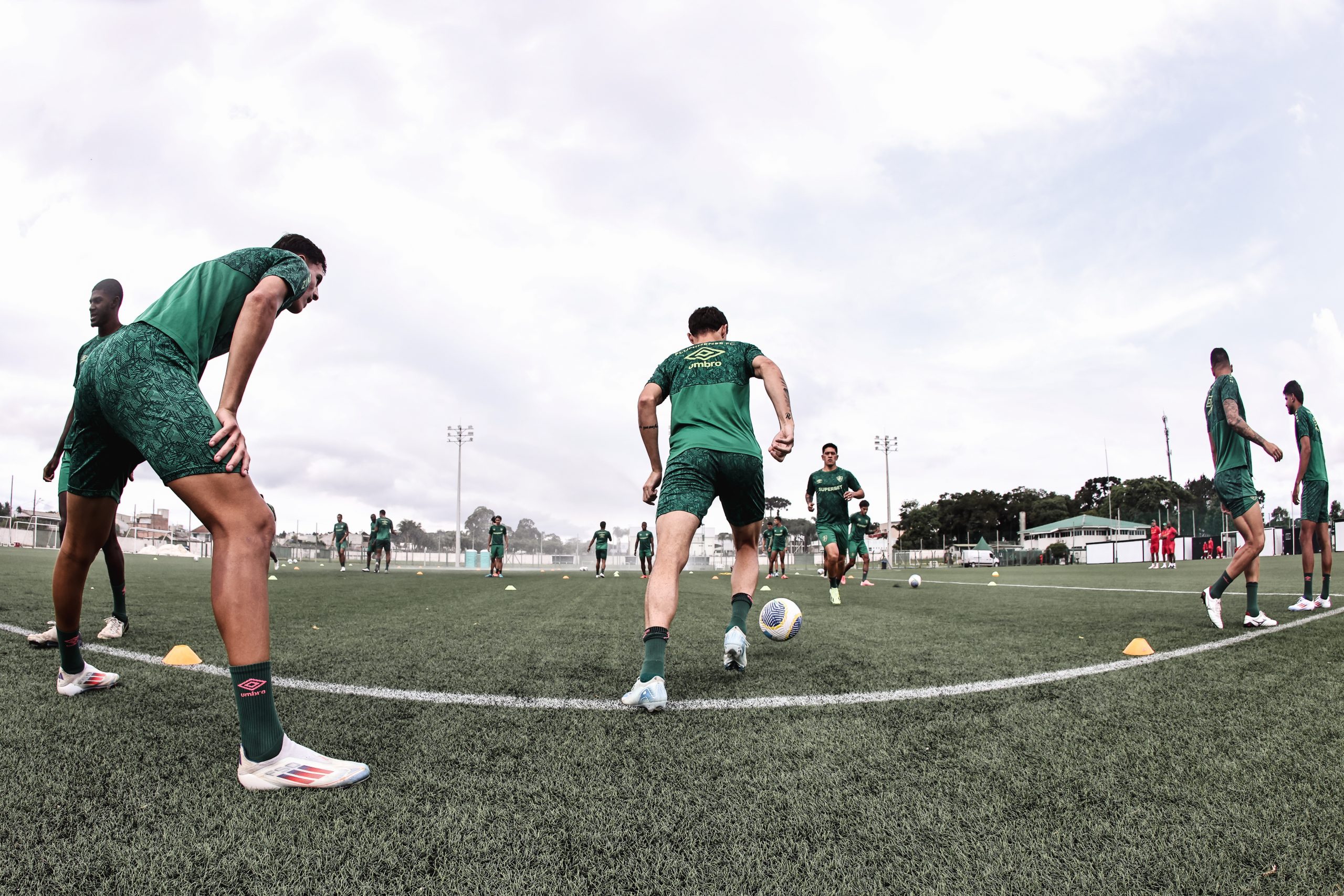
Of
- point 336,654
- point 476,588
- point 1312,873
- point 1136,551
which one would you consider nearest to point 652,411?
point 336,654

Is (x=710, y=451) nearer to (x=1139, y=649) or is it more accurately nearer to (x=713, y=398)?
(x=713, y=398)

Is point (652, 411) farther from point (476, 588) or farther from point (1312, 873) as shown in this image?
point (476, 588)

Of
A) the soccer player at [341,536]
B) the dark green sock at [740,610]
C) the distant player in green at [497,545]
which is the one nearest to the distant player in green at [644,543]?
the distant player in green at [497,545]

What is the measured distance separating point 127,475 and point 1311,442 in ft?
31.2

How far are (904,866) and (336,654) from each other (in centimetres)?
356

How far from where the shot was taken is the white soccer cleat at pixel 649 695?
2.72m

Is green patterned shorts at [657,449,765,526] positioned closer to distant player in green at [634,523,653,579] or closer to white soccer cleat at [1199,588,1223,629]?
white soccer cleat at [1199,588,1223,629]

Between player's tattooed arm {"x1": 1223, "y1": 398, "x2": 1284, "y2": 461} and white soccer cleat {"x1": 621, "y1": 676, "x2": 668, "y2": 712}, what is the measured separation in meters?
5.44

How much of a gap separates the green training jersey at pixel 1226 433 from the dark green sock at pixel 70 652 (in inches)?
303

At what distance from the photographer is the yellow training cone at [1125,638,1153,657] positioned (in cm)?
383

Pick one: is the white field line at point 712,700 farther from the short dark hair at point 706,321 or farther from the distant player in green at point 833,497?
the distant player in green at point 833,497

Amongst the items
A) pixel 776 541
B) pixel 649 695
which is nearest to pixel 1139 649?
pixel 649 695

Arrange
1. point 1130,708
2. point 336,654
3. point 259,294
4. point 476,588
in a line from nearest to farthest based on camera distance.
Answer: point 259,294 < point 1130,708 < point 336,654 < point 476,588

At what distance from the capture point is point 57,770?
1939 mm
